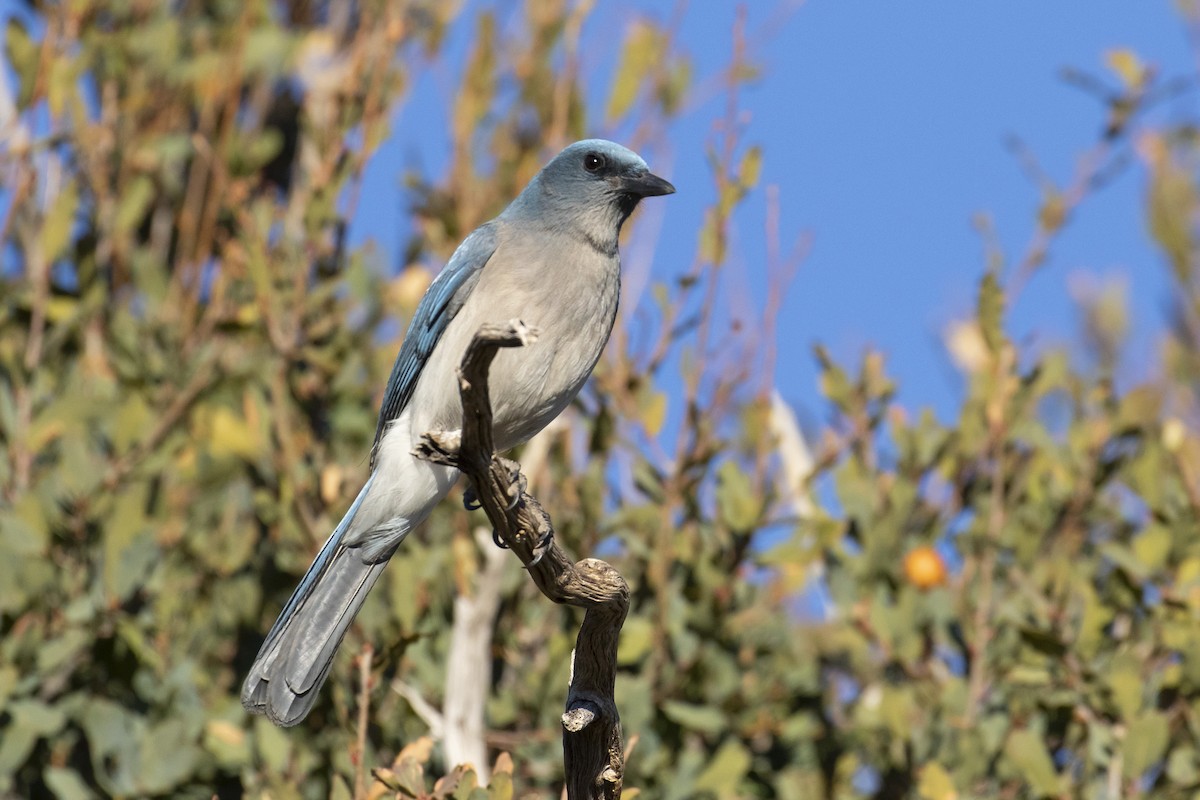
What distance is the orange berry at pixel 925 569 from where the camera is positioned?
422 cm

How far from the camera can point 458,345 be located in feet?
11.5

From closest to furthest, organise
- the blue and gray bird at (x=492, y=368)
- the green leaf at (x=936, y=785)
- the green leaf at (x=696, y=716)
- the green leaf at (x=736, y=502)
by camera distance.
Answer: the blue and gray bird at (x=492, y=368), the green leaf at (x=936, y=785), the green leaf at (x=696, y=716), the green leaf at (x=736, y=502)

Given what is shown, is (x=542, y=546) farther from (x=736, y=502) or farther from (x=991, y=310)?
(x=991, y=310)

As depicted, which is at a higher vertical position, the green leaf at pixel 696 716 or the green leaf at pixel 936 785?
the green leaf at pixel 936 785

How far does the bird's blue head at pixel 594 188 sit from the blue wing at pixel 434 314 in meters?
0.17

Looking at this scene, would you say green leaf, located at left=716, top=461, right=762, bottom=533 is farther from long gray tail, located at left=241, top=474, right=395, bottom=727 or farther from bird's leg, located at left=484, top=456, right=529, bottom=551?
bird's leg, located at left=484, top=456, right=529, bottom=551

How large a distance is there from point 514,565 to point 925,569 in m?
1.17

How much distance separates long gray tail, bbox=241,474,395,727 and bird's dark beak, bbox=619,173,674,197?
99 centimetres

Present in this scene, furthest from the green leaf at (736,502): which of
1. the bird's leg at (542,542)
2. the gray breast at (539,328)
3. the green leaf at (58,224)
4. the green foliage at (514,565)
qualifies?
the green leaf at (58,224)

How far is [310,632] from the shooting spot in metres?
3.33

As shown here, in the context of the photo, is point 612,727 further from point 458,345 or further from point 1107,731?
point 1107,731

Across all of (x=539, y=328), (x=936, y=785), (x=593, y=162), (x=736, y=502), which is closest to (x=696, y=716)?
(x=736, y=502)

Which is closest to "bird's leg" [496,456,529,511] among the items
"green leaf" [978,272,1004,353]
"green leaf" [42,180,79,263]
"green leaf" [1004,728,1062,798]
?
"green leaf" [1004,728,1062,798]

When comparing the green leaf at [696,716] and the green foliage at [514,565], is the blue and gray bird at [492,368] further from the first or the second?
the green leaf at [696,716]
